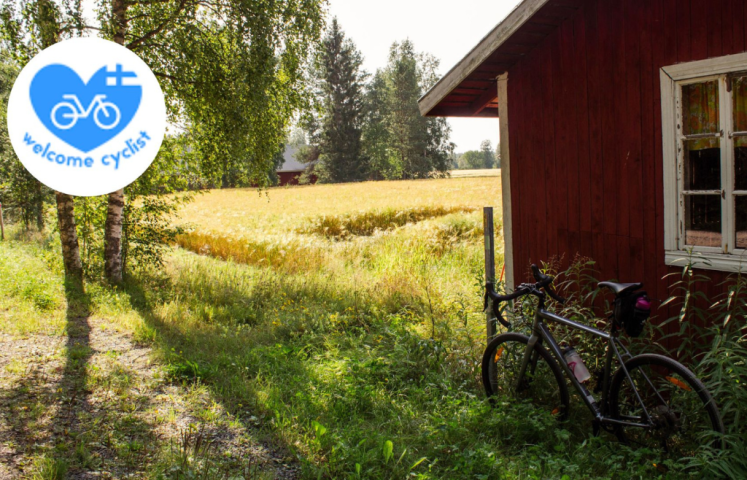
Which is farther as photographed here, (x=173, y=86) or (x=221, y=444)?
(x=173, y=86)

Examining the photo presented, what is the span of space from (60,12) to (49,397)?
21.5ft

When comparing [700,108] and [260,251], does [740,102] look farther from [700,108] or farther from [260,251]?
[260,251]

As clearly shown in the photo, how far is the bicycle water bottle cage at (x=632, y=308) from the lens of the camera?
363 cm

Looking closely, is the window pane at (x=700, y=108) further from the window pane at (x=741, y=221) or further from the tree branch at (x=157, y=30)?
the tree branch at (x=157, y=30)

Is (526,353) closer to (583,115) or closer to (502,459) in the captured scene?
(502,459)

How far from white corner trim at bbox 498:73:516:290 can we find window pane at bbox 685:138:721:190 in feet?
6.78

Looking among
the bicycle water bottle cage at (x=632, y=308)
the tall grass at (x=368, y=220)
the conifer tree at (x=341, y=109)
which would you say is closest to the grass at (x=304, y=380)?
the bicycle water bottle cage at (x=632, y=308)

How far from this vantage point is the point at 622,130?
486 centimetres

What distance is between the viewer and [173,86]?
34.8ft

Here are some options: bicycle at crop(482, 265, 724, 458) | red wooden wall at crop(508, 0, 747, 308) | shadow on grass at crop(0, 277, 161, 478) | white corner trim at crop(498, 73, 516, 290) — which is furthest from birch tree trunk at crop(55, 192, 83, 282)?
bicycle at crop(482, 265, 724, 458)

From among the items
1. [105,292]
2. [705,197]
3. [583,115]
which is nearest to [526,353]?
[705,197]

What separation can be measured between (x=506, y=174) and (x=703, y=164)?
221 centimetres

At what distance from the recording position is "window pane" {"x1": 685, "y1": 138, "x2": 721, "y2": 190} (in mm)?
4273

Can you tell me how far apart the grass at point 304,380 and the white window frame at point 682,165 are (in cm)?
166
